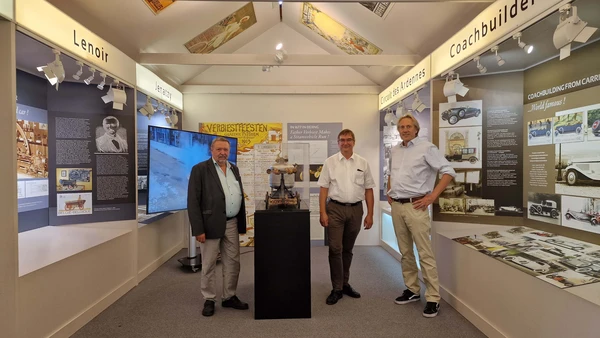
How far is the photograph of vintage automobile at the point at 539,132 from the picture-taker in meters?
2.53

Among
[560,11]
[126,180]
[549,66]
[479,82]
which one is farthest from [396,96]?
[126,180]

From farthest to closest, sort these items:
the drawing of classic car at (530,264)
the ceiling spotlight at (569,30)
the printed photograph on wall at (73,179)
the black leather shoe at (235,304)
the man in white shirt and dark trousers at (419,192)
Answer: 1. the printed photograph on wall at (73,179)
2. the black leather shoe at (235,304)
3. the man in white shirt and dark trousers at (419,192)
4. the drawing of classic car at (530,264)
5. the ceiling spotlight at (569,30)

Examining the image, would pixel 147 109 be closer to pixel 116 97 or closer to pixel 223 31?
pixel 116 97

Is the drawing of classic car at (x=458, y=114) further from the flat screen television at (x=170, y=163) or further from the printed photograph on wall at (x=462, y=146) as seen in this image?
the flat screen television at (x=170, y=163)

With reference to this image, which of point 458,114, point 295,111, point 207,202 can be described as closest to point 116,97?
point 207,202

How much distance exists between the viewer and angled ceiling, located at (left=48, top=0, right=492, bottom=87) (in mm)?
2848

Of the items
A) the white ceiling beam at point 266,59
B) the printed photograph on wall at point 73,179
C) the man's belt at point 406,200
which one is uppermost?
the white ceiling beam at point 266,59

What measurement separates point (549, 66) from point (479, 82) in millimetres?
555

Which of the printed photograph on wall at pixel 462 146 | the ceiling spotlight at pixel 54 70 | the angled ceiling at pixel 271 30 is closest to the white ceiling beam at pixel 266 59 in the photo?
the angled ceiling at pixel 271 30

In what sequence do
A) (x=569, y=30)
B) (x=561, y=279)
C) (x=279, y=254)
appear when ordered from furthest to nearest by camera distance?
(x=279, y=254) < (x=561, y=279) < (x=569, y=30)

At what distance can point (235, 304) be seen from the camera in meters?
2.76

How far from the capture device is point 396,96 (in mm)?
4129

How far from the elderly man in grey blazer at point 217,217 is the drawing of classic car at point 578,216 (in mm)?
2749

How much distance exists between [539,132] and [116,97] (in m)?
4.02
